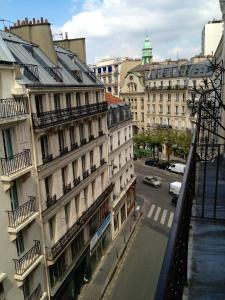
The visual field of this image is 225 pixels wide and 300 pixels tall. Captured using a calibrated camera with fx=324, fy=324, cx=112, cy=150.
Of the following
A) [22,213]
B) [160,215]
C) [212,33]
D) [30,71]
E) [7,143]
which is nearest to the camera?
[7,143]

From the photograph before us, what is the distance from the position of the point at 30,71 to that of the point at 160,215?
28.6m

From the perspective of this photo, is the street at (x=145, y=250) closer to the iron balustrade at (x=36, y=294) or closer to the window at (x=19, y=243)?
the iron balustrade at (x=36, y=294)

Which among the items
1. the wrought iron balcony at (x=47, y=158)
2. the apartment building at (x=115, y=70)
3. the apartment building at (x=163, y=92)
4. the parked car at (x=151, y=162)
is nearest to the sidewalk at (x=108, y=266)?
the wrought iron balcony at (x=47, y=158)

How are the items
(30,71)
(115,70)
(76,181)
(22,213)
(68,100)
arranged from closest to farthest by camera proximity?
(22,213)
(30,71)
(68,100)
(76,181)
(115,70)

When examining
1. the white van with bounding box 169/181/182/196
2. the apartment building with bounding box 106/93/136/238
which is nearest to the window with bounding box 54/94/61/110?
the apartment building with bounding box 106/93/136/238

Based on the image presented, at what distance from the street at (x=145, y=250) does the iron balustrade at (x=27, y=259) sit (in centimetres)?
943

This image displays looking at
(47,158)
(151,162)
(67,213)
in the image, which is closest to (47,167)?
(47,158)

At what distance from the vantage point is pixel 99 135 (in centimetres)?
3275

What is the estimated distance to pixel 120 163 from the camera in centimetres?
4044

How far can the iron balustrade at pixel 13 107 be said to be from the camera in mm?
17516

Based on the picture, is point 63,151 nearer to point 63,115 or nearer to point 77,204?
point 63,115

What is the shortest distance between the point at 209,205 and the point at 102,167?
2436 cm

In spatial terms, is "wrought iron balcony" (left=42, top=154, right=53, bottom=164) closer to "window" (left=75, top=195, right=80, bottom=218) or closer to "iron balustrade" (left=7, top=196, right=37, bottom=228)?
"iron balustrade" (left=7, top=196, right=37, bottom=228)

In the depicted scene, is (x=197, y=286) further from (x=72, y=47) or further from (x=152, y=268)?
(x=72, y=47)
